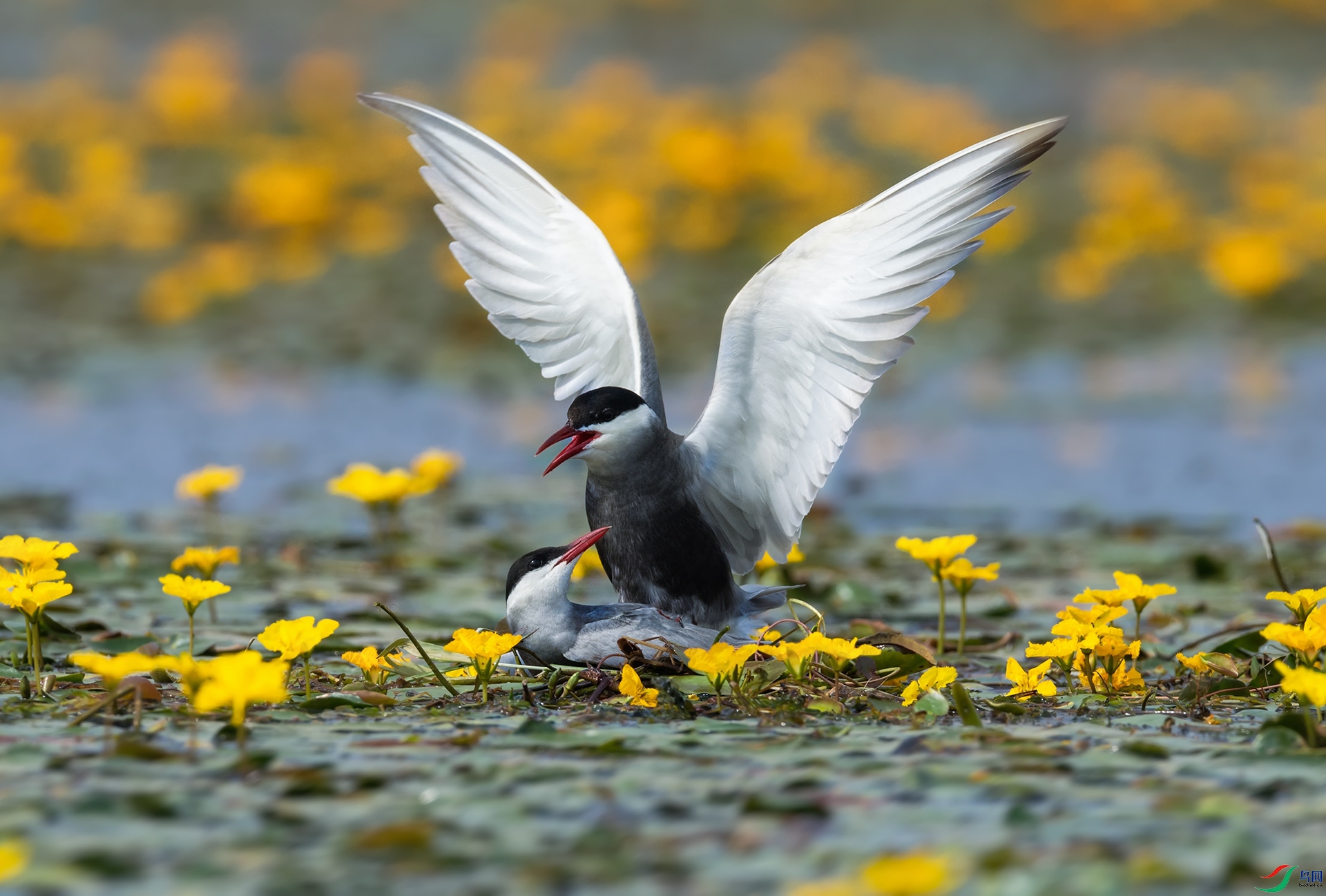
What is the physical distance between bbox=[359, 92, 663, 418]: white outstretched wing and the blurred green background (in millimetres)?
3646

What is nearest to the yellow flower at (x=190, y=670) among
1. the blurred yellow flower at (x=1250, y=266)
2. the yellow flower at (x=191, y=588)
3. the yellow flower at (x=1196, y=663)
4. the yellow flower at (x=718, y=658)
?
the yellow flower at (x=191, y=588)

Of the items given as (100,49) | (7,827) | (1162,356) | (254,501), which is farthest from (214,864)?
(100,49)

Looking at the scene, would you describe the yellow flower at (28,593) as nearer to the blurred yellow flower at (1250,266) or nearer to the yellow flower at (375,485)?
the yellow flower at (375,485)

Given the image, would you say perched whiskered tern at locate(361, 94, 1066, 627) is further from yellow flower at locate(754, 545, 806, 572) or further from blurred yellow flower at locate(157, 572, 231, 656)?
blurred yellow flower at locate(157, 572, 231, 656)

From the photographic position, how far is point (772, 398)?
185 inches

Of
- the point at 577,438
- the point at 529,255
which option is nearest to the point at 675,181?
the point at 529,255

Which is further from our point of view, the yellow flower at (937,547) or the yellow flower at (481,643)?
the yellow flower at (937,547)

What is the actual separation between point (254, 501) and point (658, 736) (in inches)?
193

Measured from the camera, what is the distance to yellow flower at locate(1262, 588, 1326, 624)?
407cm

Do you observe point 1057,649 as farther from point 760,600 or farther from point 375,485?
point 375,485

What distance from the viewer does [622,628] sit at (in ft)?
14.6

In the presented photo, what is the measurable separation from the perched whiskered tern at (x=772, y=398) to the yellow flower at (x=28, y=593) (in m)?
1.32

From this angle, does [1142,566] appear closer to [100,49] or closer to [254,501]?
[254,501]

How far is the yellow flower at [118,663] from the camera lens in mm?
3535
